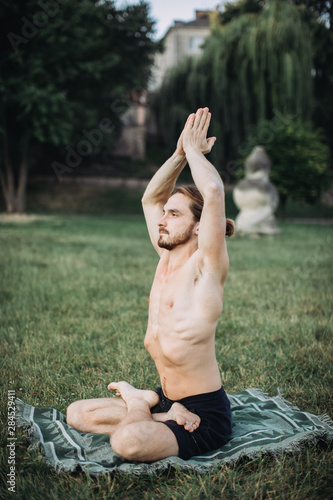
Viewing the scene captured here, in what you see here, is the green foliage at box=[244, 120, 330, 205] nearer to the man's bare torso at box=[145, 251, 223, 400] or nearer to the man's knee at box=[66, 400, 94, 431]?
the man's bare torso at box=[145, 251, 223, 400]

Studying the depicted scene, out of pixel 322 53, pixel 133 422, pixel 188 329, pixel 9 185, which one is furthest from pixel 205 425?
pixel 322 53

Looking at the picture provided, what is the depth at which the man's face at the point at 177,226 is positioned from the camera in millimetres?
1939

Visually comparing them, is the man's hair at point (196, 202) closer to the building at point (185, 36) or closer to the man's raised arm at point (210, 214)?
the man's raised arm at point (210, 214)

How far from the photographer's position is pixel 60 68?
50.2 ft

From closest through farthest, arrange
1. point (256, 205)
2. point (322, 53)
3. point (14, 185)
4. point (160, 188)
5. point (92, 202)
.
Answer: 1. point (160, 188)
2. point (256, 205)
3. point (14, 185)
4. point (92, 202)
5. point (322, 53)

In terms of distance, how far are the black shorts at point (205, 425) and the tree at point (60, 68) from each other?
13.9 m

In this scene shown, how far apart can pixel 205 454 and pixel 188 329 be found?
21.5 inches

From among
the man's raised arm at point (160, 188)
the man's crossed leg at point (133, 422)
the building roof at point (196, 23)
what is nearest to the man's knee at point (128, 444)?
the man's crossed leg at point (133, 422)

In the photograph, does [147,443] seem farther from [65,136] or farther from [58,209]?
[58,209]

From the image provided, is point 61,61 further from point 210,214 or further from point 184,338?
point 184,338

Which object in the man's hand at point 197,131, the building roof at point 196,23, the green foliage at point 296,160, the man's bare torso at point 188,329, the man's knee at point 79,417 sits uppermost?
the building roof at point 196,23

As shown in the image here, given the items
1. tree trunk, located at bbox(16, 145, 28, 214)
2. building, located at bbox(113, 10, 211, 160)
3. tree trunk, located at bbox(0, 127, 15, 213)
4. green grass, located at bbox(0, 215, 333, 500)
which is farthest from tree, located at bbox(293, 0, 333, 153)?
green grass, located at bbox(0, 215, 333, 500)

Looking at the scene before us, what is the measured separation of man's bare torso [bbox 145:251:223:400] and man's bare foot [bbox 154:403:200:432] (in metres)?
0.08

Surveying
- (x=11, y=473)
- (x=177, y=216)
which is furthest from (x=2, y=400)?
(x=177, y=216)
